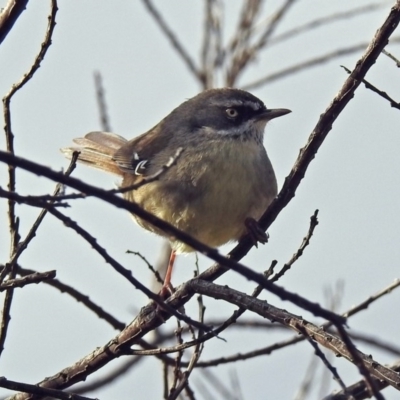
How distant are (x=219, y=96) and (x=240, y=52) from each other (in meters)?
2.12

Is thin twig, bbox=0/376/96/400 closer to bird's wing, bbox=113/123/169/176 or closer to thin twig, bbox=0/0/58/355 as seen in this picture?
thin twig, bbox=0/0/58/355

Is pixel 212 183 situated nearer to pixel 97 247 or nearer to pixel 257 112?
pixel 257 112

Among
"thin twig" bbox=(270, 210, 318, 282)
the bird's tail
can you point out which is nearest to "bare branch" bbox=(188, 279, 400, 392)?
"thin twig" bbox=(270, 210, 318, 282)

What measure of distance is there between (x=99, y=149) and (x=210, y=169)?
6.87 feet

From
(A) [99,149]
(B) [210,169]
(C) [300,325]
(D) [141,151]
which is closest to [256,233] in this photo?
(B) [210,169]

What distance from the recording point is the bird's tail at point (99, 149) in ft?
22.9

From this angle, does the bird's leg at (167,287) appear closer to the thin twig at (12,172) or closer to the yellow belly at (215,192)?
the yellow belly at (215,192)

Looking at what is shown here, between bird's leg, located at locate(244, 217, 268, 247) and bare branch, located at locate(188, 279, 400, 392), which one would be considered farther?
bird's leg, located at locate(244, 217, 268, 247)

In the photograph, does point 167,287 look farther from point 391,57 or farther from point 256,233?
point 391,57

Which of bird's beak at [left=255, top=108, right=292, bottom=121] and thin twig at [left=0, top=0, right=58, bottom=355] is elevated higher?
bird's beak at [left=255, top=108, right=292, bottom=121]

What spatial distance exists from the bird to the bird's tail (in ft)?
1.97

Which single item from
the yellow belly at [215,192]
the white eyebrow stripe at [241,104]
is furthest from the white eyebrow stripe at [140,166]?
the white eyebrow stripe at [241,104]

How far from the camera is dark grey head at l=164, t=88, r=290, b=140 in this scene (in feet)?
19.0

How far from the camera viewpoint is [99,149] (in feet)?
23.6
